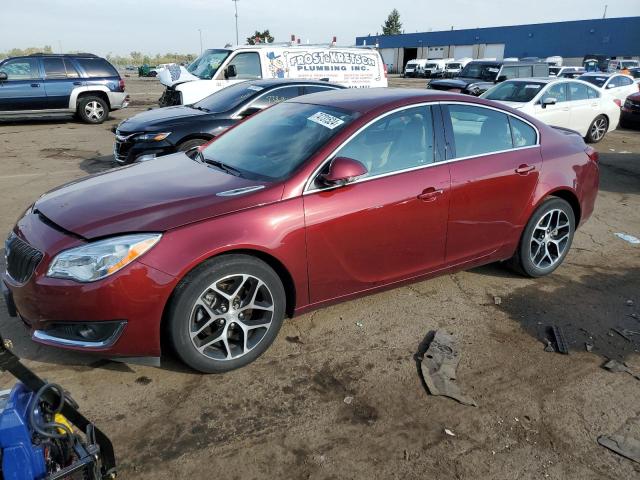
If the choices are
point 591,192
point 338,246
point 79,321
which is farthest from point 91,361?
point 591,192

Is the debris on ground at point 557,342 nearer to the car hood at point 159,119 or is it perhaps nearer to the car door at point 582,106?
the car hood at point 159,119

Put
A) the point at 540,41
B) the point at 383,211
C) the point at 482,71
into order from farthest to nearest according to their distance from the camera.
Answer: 1. the point at 540,41
2. the point at 482,71
3. the point at 383,211

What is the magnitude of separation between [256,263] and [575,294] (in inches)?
114

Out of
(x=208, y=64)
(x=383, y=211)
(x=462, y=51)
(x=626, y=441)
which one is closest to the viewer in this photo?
(x=626, y=441)

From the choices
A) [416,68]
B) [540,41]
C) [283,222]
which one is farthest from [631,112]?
[540,41]

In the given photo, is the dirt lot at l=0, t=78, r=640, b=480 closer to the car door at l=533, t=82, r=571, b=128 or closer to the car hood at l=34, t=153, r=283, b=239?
the car hood at l=34, t=153, r=283, b=239

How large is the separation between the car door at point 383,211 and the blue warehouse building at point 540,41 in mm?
47244

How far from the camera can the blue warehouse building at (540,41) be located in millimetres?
48344

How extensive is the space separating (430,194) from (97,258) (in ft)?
7.39

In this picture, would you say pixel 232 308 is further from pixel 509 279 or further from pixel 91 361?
pixel 509 279

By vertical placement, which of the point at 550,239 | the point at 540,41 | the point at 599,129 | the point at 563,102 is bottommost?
the point at 599,129

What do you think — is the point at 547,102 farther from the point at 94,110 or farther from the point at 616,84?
the point at 94,110

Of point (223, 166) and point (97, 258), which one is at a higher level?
point (223, 166)

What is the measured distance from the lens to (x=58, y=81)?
44.6 feet
